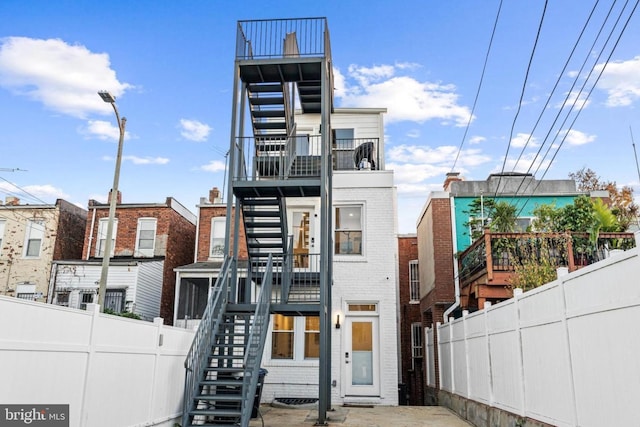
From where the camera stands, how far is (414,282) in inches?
768

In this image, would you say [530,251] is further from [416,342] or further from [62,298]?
[62,298]

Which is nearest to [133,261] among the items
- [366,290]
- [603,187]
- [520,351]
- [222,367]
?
[366,290]

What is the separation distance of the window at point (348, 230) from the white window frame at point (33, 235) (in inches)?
533

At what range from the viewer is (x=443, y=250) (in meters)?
14.4

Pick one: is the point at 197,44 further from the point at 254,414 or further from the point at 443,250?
the point at 254,414

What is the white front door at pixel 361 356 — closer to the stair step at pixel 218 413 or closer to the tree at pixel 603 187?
the stair step at pixel 218 413

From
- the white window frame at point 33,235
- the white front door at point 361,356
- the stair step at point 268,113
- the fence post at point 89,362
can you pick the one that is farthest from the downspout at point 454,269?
the white window frame at point 33,235

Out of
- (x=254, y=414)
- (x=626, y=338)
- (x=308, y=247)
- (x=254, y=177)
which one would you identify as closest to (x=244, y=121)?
(x=254, y=177)

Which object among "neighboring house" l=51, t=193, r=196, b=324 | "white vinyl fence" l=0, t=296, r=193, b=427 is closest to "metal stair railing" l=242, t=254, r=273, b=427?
"white vinyl fence" l=0, t=296, r=193, b=427

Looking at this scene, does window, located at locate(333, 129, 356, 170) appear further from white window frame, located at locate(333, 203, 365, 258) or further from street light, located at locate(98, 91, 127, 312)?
street light, located at locate(98, 91, 127, 312)

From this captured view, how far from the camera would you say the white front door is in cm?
1246

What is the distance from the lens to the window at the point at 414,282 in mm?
19359

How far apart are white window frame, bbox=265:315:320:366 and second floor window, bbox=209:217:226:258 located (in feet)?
19.4

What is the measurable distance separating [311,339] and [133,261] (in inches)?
324
